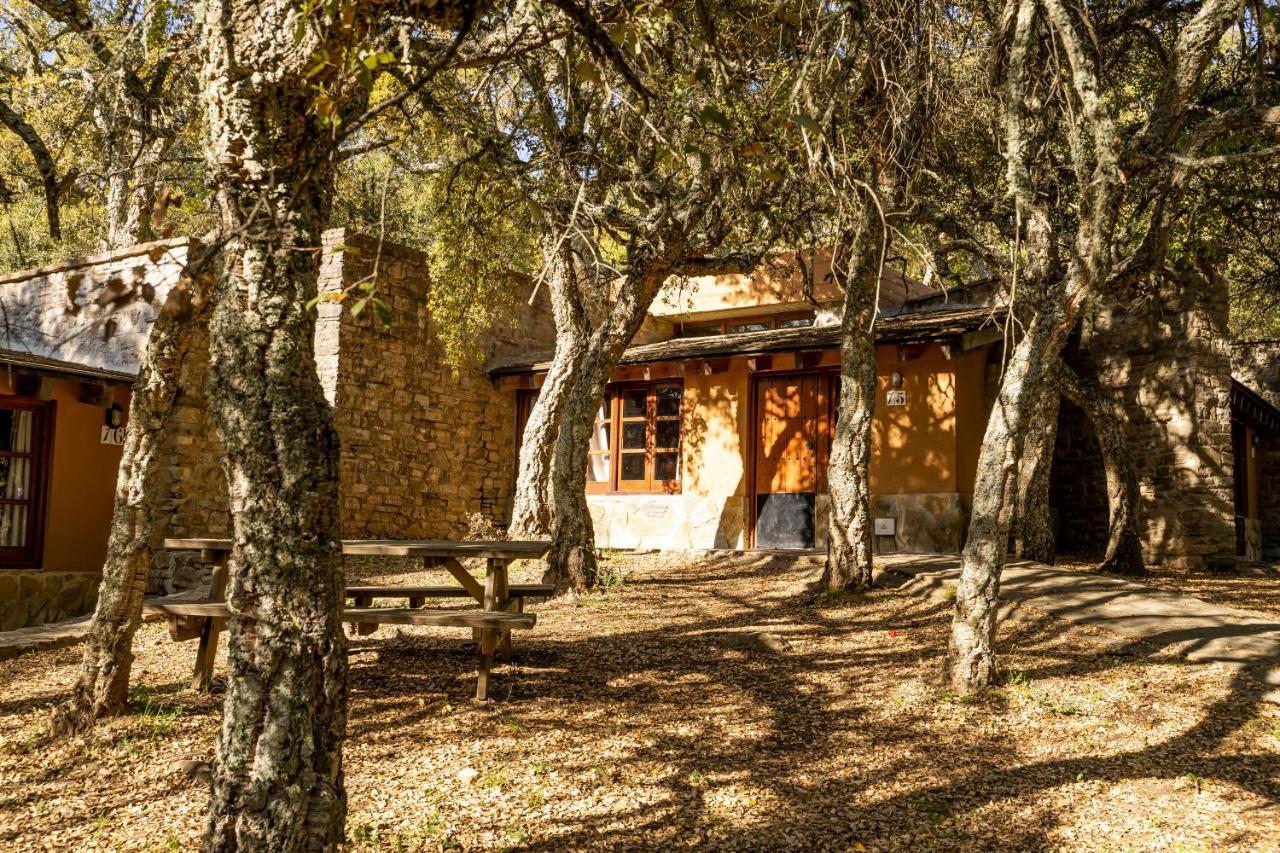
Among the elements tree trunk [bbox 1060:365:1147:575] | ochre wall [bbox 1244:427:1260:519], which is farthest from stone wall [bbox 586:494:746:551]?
ochre wall [bbox 1244:427:1260:519]

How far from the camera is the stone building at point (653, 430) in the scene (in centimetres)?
1111

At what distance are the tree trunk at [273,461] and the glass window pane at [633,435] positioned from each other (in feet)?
36.6

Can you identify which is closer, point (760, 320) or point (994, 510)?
point (994, 510)

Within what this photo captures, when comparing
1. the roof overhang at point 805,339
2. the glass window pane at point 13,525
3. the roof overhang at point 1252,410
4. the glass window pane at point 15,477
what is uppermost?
the roof overhang at point 805,339

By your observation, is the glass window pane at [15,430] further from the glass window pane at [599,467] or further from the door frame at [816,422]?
the door frame at [816,422]

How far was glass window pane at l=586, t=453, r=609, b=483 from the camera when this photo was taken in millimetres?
14469

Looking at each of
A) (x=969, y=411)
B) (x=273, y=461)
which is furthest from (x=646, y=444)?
(x=273, y=461)

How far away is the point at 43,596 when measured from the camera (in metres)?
10.7

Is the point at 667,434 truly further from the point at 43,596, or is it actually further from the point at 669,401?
the point at 43,596

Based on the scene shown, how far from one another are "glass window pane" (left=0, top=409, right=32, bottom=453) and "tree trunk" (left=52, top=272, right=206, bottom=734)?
271 inches

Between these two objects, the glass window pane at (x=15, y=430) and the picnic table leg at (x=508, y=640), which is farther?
the glass window pane at (x=15, y=430)

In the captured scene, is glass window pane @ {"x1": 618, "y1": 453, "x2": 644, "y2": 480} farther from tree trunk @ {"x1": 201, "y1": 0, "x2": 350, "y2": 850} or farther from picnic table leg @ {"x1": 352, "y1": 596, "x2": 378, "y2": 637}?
tree trunk @ {"x1": 201, "y1": 0, "x2": 350, "y2": 850}

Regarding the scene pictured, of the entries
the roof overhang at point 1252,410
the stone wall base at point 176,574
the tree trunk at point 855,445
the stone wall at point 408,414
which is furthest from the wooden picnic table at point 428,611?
the roof overhang at point 1252,410

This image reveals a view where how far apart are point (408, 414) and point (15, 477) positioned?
4.48 metres
